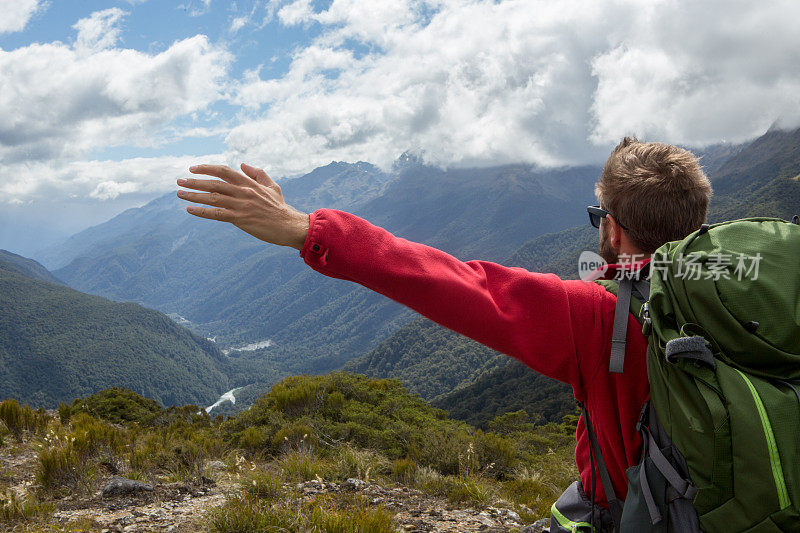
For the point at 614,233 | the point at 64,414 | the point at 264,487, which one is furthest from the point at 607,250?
the point at 64,414

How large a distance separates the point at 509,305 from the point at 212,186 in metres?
0.93

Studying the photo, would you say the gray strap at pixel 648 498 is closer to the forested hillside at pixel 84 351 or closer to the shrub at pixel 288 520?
the shrub at pixel 288 520

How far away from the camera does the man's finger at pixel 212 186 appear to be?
1.27 m

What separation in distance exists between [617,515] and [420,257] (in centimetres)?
108

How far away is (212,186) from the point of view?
1302mm

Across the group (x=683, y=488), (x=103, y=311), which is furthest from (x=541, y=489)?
(x=103, y=311)

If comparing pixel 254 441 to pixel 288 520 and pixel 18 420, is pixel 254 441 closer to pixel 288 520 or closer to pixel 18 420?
pixel 18 420

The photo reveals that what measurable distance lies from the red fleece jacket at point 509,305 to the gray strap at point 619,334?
0.05 m

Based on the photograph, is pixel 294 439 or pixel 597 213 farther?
pixel 294 439

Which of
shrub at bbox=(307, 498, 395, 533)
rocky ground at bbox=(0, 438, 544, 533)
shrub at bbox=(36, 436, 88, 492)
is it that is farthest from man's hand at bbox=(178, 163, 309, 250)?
shrub at bbox=(36, 436, 88, 492)

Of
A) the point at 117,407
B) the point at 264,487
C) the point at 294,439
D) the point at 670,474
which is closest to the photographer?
the point at 670,474

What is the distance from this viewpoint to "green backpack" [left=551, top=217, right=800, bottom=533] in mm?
1069

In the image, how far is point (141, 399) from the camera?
14.7 metres

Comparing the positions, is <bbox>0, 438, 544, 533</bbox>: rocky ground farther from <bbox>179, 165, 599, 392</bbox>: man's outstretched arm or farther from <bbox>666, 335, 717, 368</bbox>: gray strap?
<bbox>666, 335, 717, 368</bbox>: gray strap
